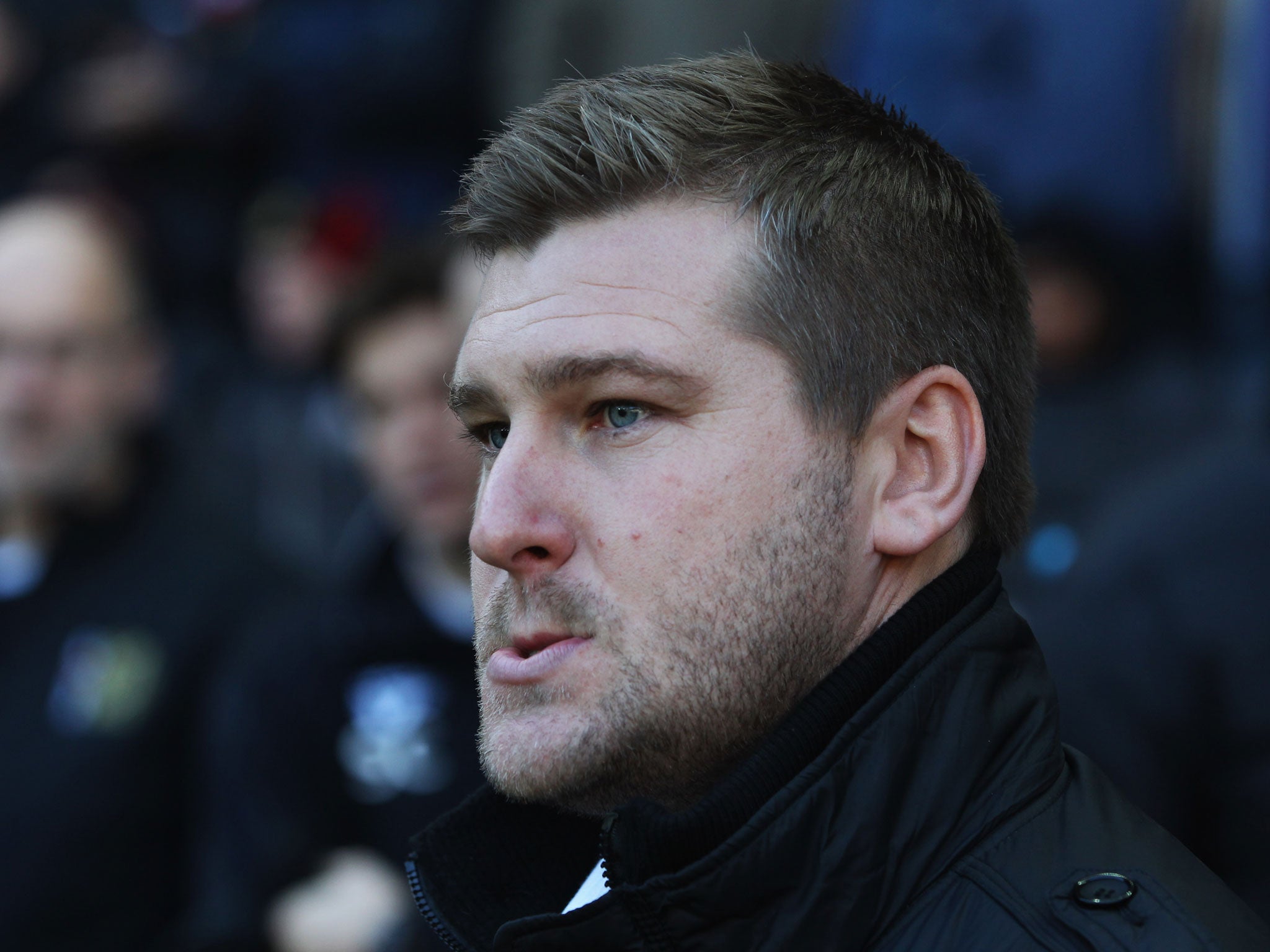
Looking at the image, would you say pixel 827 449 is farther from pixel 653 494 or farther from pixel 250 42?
pixel 250 42

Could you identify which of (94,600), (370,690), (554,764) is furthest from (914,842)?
(94,600)

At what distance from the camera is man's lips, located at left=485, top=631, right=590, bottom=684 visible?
213 centimetres

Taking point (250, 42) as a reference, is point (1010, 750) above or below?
below

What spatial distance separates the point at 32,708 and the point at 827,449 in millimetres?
3137

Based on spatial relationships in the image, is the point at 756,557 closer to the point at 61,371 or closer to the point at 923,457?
the point at 923,457

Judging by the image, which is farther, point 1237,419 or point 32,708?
point 1237,419

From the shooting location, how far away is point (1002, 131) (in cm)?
502

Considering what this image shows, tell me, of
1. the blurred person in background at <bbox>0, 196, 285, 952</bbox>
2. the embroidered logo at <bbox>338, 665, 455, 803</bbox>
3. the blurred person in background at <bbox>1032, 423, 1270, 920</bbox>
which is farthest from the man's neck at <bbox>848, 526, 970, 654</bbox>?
the blurred person in background at <bbox>0, 196, 285, 952</bbox>

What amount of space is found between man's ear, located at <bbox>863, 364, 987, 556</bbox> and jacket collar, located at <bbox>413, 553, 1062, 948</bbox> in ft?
0.27

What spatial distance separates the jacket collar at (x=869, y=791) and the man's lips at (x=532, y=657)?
25cm

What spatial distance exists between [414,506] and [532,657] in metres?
2.18

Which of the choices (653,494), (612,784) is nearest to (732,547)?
(653,494)

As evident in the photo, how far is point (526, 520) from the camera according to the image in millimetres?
2146

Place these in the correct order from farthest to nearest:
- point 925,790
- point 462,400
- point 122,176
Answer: point 122,176 → point 462,400 → point 925,790
